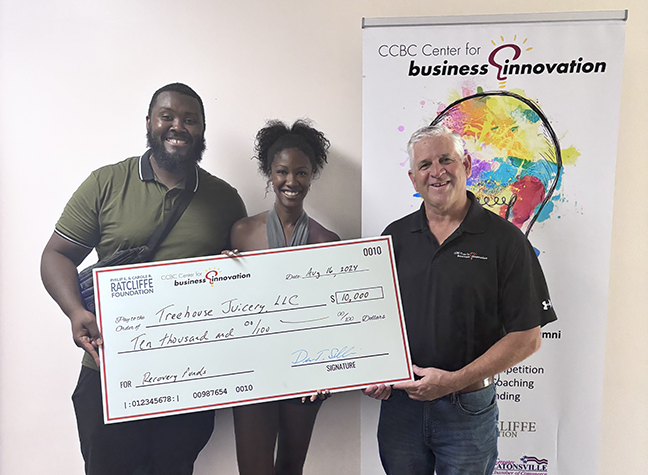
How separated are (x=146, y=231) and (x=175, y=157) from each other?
0.26 metres

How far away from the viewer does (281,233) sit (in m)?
1.33

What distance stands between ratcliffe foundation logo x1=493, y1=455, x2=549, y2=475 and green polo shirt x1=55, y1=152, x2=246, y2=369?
45.7 inches

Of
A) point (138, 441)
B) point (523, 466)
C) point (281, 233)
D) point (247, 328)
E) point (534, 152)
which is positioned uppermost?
point (534, 152)

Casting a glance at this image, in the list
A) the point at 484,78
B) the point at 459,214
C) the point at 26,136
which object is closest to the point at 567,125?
the point at 484,78

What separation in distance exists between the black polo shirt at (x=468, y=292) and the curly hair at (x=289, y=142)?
458 millimetres

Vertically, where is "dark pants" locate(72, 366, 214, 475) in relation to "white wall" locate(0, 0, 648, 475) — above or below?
below

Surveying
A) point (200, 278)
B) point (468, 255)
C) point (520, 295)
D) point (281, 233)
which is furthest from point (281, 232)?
point (520, 295)

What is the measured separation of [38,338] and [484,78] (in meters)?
1.76

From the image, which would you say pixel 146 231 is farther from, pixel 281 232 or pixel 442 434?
pixel 442 434

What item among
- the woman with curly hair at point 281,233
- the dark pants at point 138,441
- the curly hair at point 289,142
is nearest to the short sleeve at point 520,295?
the woman with curly hair at point 281,233

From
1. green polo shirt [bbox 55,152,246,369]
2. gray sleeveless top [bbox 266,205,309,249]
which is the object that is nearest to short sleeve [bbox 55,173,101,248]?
green polo shirt [bbox 55,152,246,369]

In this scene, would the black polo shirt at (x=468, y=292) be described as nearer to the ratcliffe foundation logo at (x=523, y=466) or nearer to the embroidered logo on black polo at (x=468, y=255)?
the embroidered logo on black polo at (x=468, y=255)

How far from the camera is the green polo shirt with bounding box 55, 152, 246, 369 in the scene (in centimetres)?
133

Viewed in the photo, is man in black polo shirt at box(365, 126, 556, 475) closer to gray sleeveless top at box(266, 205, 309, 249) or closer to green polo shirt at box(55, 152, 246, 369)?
gray sleeveless top at box(266, 205, 309, 249)
